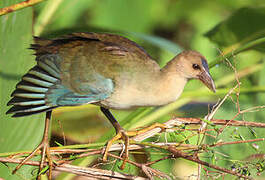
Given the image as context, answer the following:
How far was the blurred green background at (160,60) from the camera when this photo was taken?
5.85 ft

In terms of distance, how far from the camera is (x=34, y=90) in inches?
66.1

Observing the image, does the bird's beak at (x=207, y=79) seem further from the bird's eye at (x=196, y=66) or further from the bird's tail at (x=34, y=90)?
the bird's tail at (x=34, y=90)

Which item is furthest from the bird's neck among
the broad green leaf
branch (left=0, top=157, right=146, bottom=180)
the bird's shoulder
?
the broad green leaf

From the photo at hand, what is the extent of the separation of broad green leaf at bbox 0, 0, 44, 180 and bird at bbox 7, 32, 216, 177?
0.50ft

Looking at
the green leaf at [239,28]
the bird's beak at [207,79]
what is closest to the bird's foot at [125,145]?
the bird's beak at [207,79]

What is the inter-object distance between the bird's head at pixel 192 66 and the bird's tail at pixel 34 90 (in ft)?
1.53

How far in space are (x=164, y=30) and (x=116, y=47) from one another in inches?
116

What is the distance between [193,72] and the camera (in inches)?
70.5

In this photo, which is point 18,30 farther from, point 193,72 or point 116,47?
point 193,72

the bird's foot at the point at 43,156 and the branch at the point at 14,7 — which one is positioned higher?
the branch at the point at 14,7

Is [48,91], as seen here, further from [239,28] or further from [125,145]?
[239,28]

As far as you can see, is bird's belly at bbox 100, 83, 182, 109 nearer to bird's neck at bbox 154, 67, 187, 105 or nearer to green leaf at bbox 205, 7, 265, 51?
bird's neck at bbox 154, 67, 187, 105

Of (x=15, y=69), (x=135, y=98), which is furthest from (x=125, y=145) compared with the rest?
(x=15, y=69)

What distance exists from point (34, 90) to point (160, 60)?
2109 mm
